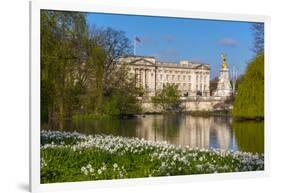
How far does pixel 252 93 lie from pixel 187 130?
1.05 metres

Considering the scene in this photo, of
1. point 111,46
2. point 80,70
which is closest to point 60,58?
point 80,70

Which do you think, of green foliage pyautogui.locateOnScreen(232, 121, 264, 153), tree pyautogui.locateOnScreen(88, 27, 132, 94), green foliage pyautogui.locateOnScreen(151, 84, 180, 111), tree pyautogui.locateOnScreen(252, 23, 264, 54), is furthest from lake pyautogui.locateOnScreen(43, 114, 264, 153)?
tree pyautogui.locateOnScreen(252, 23, 264, 54)

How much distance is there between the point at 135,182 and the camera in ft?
→ 21.0

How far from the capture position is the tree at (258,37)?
282 inches

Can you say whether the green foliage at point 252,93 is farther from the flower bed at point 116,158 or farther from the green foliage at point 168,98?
the green foliage at point 168,98

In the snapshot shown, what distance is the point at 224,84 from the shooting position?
23.2 ft

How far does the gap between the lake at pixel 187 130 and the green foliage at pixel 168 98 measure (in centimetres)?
12

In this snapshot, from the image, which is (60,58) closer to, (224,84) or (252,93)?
(224,84)

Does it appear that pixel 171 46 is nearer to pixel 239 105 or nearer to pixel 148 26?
pixel 148 26

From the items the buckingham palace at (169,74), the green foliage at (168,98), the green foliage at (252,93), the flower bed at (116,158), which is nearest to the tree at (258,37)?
the green foliage at (252,93)

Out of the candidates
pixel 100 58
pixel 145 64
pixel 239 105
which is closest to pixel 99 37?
pixel 100 58

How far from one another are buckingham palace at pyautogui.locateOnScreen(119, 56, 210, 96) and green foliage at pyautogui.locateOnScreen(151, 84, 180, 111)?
2.0 inches

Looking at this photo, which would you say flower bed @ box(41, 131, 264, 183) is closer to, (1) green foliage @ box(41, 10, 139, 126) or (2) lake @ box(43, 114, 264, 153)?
(2) lake @ box(43, 114, 264, 153)
